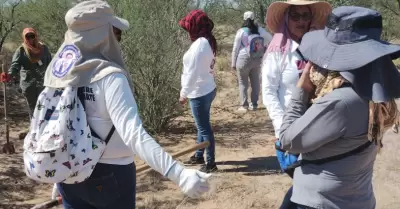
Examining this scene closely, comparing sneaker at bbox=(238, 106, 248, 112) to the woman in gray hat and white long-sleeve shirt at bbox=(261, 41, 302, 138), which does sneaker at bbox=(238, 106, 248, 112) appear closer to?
white long-sleeve shirt at bbox=(261, 41, 302, 138)

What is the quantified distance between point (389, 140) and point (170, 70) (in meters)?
3.12

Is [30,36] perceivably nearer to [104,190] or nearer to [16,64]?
[16,64]

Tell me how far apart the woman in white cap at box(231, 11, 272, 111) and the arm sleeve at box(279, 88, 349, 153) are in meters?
6.16

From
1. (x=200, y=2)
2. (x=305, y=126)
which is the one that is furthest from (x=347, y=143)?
(x=200, y=2)

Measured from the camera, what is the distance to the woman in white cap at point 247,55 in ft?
27.8

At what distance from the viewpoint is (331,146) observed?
218cm

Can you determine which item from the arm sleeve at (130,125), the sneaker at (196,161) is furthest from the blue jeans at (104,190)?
the sneaker at (196,161)

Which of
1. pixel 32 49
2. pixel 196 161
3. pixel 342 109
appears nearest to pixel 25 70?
pixel 32 49

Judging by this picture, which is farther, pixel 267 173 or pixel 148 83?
pixel 148 83

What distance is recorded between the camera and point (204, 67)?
5.06m

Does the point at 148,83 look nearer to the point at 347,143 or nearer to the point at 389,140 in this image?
the point at 389,140

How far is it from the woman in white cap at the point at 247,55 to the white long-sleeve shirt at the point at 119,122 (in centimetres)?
626

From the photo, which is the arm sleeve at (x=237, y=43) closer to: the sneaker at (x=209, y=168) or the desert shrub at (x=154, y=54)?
the desert shrub at (x=154, y=54)

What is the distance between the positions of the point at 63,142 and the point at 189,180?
60cm
